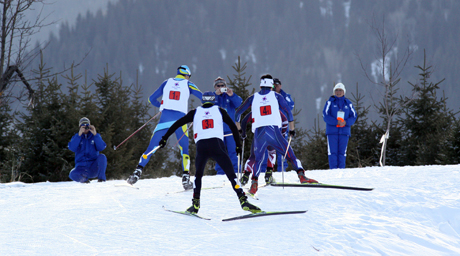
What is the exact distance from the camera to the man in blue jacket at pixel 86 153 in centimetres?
896

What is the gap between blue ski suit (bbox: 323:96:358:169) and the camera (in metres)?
9.42

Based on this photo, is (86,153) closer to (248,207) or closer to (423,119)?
(248,207)

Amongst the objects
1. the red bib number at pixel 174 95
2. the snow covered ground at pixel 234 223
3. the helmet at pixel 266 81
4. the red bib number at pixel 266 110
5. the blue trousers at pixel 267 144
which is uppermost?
the helmet at pixel 266 81

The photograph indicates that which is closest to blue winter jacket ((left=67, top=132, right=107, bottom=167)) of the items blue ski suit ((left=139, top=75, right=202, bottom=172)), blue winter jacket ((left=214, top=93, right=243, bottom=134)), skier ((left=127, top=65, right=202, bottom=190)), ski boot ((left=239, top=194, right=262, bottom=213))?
blue ski suit ((left=139, top=75, right=202, bottom=172))

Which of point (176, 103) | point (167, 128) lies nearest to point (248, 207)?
point (167, 128)

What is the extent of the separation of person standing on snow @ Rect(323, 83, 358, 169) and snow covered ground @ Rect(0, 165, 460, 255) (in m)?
2.54

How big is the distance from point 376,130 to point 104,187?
14.3 meters

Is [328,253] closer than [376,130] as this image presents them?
Yes

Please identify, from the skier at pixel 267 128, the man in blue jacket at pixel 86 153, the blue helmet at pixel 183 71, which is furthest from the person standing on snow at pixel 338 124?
the man in blue jacket at pixel 86 153

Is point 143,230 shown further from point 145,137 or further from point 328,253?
point 145,137

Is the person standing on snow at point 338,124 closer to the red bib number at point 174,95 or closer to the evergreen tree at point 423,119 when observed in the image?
the red bib number at point 174,95

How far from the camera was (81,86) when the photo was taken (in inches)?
577

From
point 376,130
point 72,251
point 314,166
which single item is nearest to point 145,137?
point 314,166

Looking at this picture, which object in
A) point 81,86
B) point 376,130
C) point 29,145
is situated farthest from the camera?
point 376,130
